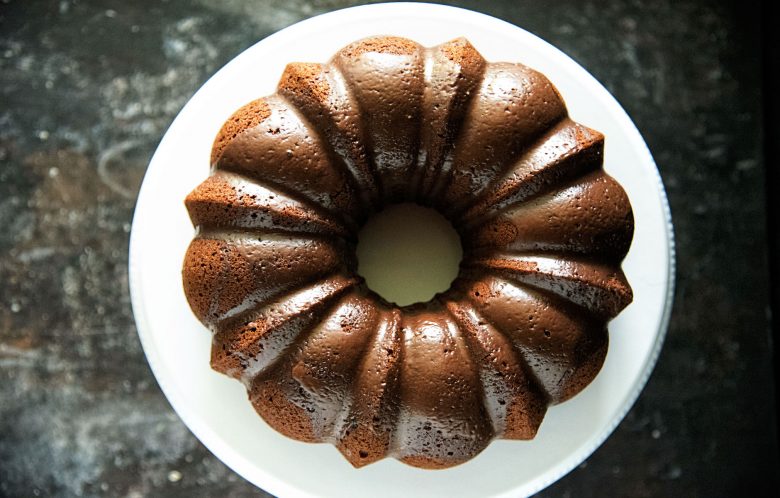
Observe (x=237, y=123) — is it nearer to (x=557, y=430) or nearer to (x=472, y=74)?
(x=472, y=74)

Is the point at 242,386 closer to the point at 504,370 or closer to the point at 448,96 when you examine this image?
the point at 504,370

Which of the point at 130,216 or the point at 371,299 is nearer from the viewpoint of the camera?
the point at 371,299

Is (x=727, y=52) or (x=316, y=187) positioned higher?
(x=727, y=52)

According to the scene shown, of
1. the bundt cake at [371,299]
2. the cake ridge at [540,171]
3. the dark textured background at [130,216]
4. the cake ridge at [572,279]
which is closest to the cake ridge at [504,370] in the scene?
the bundt cake at [371,299]

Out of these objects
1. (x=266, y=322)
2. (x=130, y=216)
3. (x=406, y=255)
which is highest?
(x=406, y=255)

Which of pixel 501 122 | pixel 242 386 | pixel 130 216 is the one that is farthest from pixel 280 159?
pixel 130 216

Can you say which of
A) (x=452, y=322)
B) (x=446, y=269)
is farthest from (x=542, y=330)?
(x=446, y=269)

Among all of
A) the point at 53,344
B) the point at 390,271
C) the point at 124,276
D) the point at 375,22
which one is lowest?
the point at 53,344

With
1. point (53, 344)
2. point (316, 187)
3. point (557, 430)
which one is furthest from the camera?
point (53, 344)
